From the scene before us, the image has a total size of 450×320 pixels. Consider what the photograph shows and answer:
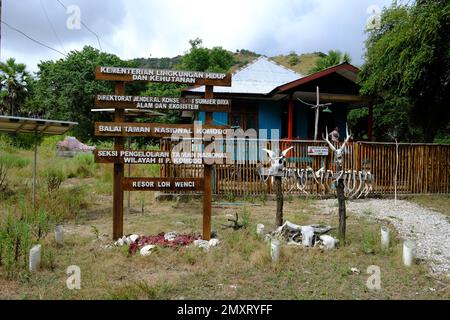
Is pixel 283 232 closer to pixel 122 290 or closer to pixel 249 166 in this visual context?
pixel 122 290

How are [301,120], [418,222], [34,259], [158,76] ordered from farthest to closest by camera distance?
[301,120] → [418,222] → [158,76] → [34,259]

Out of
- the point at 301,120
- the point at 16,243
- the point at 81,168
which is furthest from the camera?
the point at 81,168

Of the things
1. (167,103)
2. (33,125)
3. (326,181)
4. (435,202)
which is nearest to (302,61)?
(435,202)

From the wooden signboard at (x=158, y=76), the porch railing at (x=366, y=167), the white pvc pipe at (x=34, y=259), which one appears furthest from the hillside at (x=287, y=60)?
the white pvc pipe at (x=34, y=259)

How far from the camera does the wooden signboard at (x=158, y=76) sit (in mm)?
7047

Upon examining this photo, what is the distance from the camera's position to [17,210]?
9.00 meters

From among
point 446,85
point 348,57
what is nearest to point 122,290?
point 446,85

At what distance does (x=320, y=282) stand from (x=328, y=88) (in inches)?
445

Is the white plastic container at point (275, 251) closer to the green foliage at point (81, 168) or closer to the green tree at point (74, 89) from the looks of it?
the green foliage at point (81, 168)

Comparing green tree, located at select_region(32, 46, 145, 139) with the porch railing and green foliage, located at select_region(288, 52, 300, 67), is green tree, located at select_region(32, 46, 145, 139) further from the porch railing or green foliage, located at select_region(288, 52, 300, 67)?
green foliage, located at select_region(288, 52, 300, 67)

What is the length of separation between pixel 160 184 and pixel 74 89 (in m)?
30.3

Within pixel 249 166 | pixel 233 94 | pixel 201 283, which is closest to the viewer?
pixel 201 283

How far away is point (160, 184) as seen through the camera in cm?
719

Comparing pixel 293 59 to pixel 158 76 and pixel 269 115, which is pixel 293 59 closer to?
pixel 269 115
